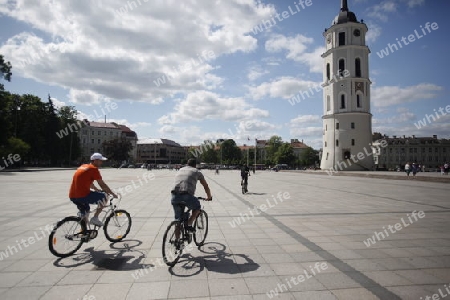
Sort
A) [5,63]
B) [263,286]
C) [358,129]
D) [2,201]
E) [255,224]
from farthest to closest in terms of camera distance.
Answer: [358,129], [5,63], [2,201], [255,224], [263,286]

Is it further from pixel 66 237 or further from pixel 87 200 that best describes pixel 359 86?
pixel 66 237

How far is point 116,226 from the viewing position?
6.33 metres

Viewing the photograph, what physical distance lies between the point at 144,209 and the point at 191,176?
6247 millimetres

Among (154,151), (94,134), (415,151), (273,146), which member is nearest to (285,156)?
(273,146)

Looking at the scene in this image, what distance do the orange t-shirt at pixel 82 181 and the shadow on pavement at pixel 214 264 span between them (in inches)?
91.5

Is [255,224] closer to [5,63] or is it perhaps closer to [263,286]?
[263,286]

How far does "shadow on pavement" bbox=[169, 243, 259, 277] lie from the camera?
4.68m

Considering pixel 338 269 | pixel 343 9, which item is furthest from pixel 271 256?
pixel 343 9

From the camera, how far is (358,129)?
5341 centimetres

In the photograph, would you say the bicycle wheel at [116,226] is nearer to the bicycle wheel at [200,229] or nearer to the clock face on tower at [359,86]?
the bicycle wheel at [200,229]

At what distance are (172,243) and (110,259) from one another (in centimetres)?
132

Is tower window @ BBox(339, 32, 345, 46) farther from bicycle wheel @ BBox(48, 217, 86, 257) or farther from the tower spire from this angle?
bicycle wheel @ BBox(48, 217, 86, 257)

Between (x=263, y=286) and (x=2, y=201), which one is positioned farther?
(x=2, y=201)

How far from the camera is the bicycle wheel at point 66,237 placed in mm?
5203
